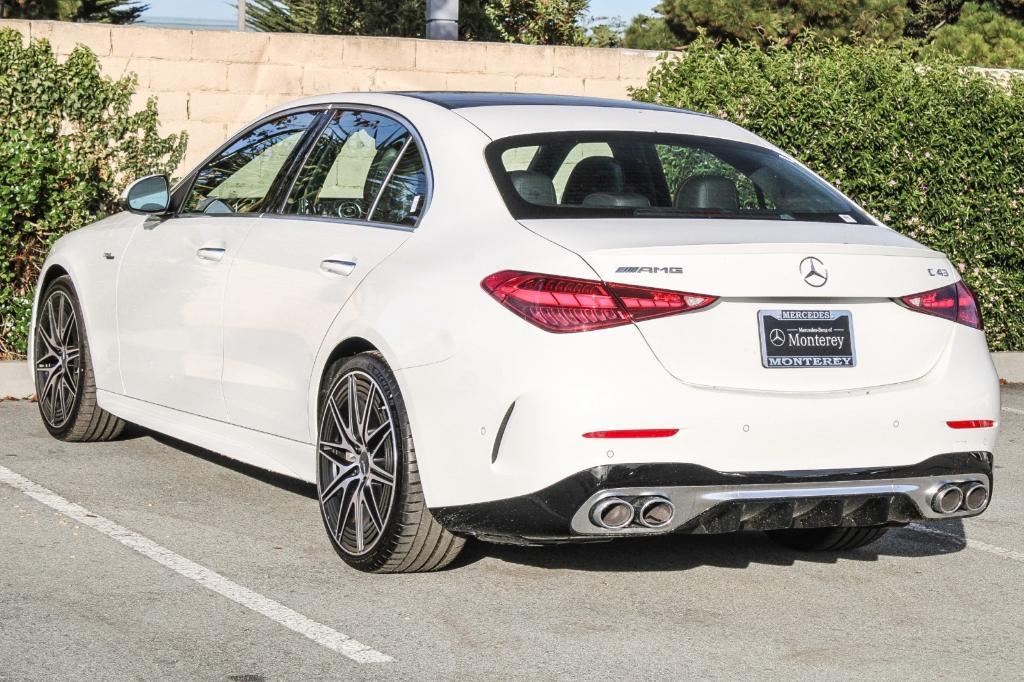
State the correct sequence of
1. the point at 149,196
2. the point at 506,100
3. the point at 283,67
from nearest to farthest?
the point at 506,100
the point at 149,196
the point at 283,67

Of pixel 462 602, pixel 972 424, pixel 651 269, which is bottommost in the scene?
pixel 462 602

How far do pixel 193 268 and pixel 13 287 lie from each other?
13.5ft

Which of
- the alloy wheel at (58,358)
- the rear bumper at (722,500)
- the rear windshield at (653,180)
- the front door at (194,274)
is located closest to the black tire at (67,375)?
the alloy wheel at (58,358)

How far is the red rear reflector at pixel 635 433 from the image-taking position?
16.0ft

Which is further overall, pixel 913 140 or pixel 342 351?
pixel 913 140

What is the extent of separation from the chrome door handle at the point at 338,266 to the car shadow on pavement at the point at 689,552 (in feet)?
3.76

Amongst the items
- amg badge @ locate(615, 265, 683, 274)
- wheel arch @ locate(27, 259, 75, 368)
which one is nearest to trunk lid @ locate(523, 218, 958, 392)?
amg badge @ locate(615, 265, 683, 274)

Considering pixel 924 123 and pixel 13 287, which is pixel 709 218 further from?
pixel 924 123

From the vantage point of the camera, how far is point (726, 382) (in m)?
4.98

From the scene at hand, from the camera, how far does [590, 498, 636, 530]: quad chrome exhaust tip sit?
4.93 meters

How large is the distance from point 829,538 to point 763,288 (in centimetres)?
174

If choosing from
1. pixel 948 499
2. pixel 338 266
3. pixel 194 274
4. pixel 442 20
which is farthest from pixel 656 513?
pixel 442 20

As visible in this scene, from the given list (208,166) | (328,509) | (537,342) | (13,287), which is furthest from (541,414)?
(13,287)

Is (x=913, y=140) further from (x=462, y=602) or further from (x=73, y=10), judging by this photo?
(x=73, y=10)
